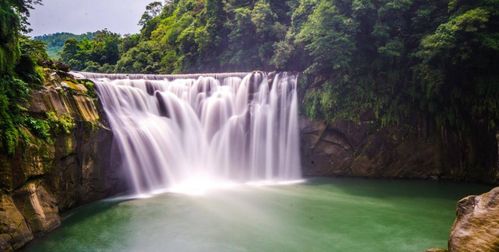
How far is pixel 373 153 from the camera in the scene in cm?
1566

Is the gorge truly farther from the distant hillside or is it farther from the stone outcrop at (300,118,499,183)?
the distant hillside

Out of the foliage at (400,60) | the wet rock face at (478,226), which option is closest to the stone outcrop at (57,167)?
the wet rock face at (478,226)

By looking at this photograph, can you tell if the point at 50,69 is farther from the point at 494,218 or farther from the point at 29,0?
the point at 494,218

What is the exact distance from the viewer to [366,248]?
8.26 meters

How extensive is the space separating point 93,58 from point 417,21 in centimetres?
3607

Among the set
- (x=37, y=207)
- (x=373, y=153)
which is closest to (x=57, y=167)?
(x=37, y=207)

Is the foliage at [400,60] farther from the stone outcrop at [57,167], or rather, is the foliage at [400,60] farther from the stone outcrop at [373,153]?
the stone outcrop at [57,167]

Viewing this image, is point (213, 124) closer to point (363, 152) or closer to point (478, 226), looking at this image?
point (363, 152)

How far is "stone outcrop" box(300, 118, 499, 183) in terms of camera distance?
49.4 ft

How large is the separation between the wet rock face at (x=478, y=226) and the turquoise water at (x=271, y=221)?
1992 mm

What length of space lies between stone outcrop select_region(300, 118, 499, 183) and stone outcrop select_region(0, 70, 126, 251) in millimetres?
8032

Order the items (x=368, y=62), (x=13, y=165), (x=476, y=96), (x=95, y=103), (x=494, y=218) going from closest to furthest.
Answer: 1. (x=494, y=218)
2. (x=13, y=165)
3. (x=95, y=103)
4. (x=476, y=96)
5. (x=368, y=62)

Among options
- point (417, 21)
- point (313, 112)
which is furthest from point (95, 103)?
point (417, 21)

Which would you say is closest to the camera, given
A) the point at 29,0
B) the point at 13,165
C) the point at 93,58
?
the point at 13,165
